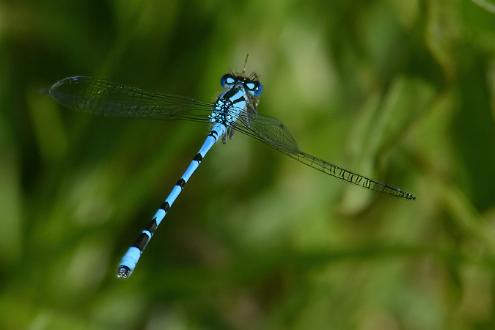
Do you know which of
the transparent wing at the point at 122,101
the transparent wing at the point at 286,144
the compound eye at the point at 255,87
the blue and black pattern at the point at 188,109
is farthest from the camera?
the compound eye at the point at 255,87

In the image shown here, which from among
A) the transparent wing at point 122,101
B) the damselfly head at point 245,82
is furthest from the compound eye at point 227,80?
the transparent wing at point 122,101

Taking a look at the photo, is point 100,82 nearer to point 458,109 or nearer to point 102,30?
point 102,30

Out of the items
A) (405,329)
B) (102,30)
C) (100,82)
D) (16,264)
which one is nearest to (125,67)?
(100,82)

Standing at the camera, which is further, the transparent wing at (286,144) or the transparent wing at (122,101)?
the transparent wing at (122,101)

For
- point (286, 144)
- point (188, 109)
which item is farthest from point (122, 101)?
point (286, 144)

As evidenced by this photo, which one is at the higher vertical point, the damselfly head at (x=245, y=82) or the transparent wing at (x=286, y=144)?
the damselfly head at (x=245, y=82)

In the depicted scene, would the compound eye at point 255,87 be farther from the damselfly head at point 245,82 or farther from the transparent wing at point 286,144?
the transparent wing at point 286,144

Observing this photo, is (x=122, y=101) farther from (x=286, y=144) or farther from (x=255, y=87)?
(x=286, y=144)
